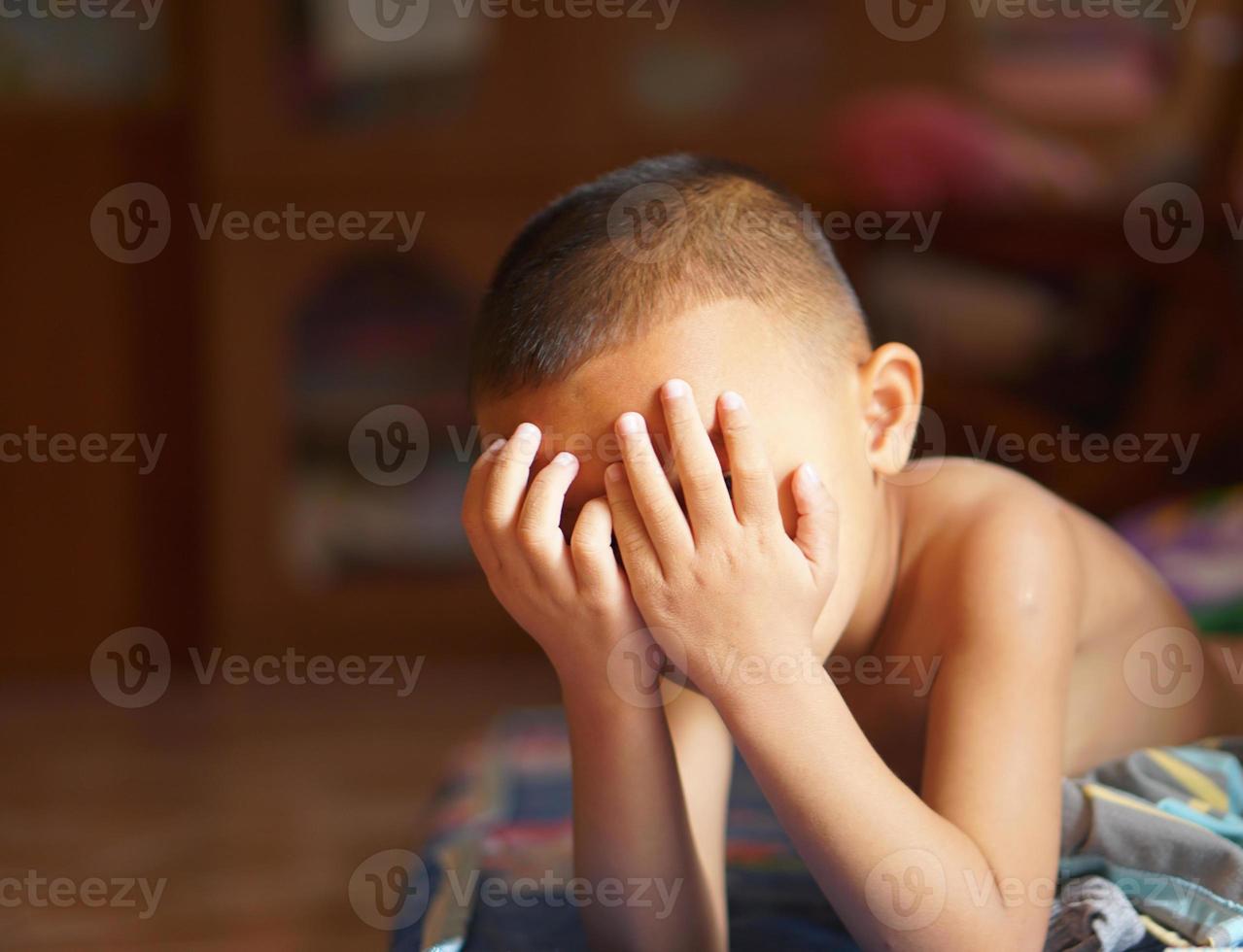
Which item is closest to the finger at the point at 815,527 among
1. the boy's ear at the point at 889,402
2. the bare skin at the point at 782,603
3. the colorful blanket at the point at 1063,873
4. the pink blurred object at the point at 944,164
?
the bare skin at the point at 782,603

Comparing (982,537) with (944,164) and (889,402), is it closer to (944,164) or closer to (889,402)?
(889,402)

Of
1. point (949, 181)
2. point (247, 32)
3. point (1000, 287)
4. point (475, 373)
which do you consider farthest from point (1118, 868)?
point (247, 32)

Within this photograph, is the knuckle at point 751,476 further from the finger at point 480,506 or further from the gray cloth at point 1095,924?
the gray cloth at point 1095,924

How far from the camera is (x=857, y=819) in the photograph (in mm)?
668

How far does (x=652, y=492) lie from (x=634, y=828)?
0.23 meters

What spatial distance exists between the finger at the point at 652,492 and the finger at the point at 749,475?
3 centimetres

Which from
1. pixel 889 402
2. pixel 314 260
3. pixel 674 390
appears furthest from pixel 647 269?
pixel 314 260

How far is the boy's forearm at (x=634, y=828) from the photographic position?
0.75 meters

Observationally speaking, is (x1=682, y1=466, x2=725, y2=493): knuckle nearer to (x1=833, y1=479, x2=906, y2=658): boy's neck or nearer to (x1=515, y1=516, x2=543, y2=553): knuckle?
(x1=515, y1=516, x2=543, y2=553): knuckle

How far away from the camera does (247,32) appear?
2.66 metres

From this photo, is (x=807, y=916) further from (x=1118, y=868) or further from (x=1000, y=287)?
(x=1000, y=287)

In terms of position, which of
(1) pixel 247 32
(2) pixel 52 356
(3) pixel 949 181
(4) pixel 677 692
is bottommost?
(2) pixel 52 356

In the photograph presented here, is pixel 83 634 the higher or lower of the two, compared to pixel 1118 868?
lower

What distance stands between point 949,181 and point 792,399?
1.31m
